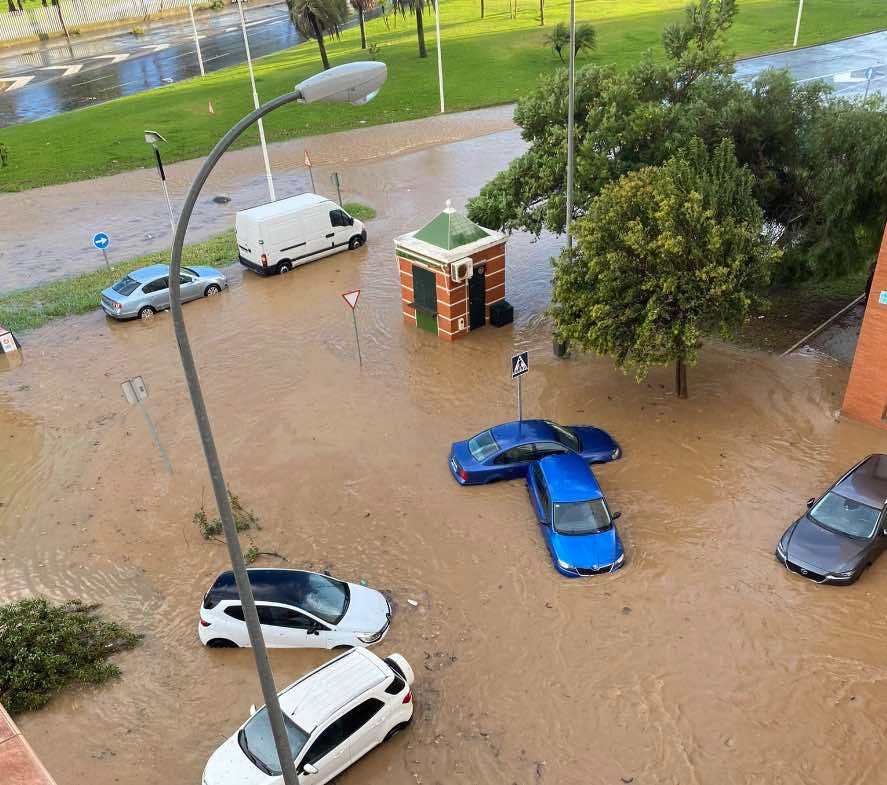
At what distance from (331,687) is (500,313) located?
12.6 m

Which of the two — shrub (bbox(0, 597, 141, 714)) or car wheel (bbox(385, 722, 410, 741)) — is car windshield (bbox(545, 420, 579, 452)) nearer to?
car wheel (bbox(385, 722, 410, 741))

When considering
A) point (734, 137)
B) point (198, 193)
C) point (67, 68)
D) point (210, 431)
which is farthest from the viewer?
point (67, 68)

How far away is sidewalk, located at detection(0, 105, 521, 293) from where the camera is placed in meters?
27.9

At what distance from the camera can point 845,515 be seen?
42.9ft

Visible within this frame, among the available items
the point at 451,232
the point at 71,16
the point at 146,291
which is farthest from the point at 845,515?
the point at 71,16

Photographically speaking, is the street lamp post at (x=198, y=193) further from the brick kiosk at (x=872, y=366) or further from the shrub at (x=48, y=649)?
the brick kiosk at (x=872, y=366)

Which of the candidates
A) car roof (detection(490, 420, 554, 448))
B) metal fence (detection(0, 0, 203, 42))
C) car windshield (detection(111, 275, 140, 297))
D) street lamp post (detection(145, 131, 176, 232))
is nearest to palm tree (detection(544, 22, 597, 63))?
street lamp post (detection(145, 131, 176, 232))

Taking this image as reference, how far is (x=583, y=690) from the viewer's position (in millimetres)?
10984

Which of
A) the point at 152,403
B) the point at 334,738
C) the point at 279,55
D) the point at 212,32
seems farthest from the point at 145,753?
the point at 212,32

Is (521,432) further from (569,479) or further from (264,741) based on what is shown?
(264,741)

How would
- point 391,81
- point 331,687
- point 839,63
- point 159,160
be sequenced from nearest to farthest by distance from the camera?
point 331,687 < point 159,160 < point 839,63 < point 391,81

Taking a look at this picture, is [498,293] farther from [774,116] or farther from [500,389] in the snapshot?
[774,116]

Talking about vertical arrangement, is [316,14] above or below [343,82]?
below

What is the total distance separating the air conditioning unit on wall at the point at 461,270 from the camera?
1944 centimetres
